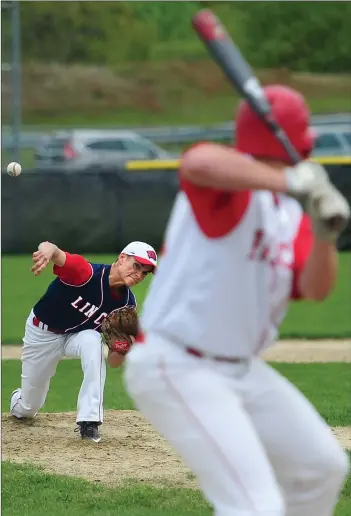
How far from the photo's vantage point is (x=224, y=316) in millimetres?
3754

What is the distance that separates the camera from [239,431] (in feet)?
12.1

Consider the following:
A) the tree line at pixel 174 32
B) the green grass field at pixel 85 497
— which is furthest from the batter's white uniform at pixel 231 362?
the tree line at pixel 174 32

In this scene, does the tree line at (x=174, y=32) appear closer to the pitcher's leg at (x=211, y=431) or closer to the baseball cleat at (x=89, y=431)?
the baseball cleat at (x=89, y=431)

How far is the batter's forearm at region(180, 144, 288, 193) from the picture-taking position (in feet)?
11.5

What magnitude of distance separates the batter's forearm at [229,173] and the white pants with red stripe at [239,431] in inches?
25.3

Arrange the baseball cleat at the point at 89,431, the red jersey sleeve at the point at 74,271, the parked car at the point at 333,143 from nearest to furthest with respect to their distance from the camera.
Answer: the red jersey sleeve at the point at 74,271 < the baseball cleat at the point at 89,431 < the parked car at the point at 333,143

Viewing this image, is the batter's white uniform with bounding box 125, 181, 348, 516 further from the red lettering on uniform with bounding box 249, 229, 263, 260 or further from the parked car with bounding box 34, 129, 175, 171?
Result: the parked car with bounding box 34, 129, 175, 171

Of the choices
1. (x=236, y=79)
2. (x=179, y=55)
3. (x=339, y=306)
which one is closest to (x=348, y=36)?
(x=179, y=55)

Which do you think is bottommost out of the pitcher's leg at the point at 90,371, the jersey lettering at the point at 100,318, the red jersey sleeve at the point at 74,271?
the pitcher's leg at the point at 90,371

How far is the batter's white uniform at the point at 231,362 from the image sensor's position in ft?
12.0

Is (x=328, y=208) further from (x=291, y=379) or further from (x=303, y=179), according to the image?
(x=291, y=379)

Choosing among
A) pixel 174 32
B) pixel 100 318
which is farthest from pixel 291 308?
pixel 174 32

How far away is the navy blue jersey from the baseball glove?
8cm

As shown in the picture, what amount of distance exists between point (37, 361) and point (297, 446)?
375 cm
